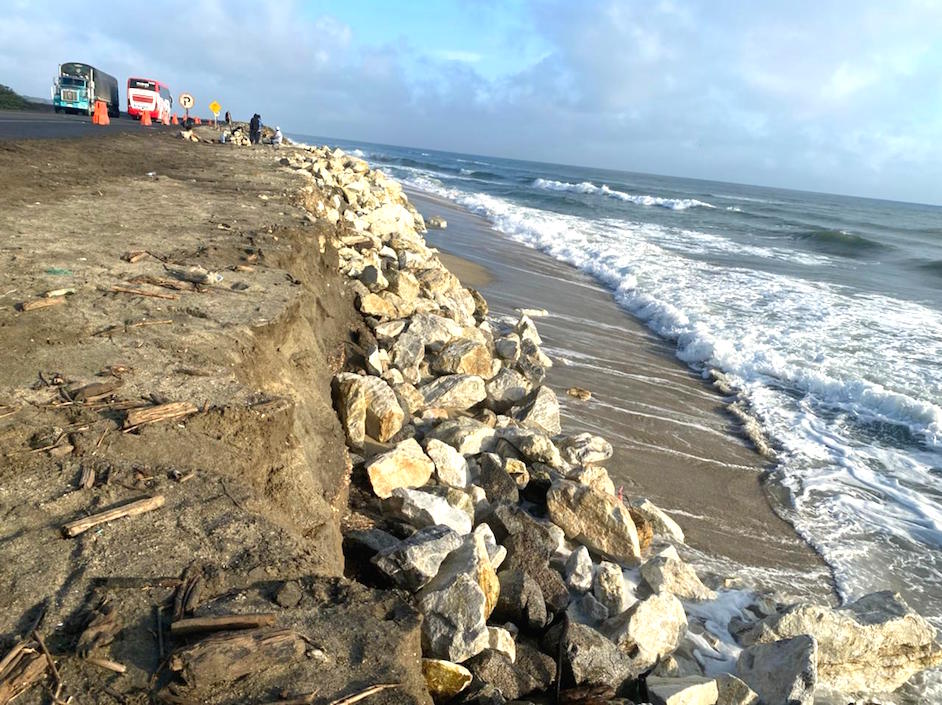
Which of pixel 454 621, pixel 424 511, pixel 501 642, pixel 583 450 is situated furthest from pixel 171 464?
pixel 583 450

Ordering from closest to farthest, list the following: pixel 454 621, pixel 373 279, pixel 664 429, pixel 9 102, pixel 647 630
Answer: pixel 454 621, pixel 647 630, pixel 664 429, pixel 373 279, pixel 9 102

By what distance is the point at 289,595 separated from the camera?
230 centimetres

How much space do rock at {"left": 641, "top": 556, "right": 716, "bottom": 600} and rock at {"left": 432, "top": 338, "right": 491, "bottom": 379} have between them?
2.99 m

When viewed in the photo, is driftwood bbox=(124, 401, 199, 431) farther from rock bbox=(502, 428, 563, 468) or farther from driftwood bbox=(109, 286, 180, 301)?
rock bbox=(502, 428, 563, 468)

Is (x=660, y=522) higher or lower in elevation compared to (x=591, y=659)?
lower

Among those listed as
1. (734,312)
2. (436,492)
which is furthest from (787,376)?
(436,492)

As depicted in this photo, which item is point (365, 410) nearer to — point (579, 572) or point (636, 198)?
point (579, 572)

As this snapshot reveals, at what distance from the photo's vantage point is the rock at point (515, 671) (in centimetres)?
303

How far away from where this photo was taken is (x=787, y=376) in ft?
32.3

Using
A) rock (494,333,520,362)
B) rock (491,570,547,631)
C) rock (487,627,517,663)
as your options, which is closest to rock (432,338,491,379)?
rock (494,333,520,362)

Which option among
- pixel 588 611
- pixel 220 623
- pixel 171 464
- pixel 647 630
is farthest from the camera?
pixel 588 611

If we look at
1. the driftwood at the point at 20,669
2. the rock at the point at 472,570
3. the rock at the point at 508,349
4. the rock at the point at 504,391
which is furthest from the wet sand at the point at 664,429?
the driftwood at the point at 20,669

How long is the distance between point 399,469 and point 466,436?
3.27ft

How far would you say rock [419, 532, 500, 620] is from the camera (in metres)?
3.33
